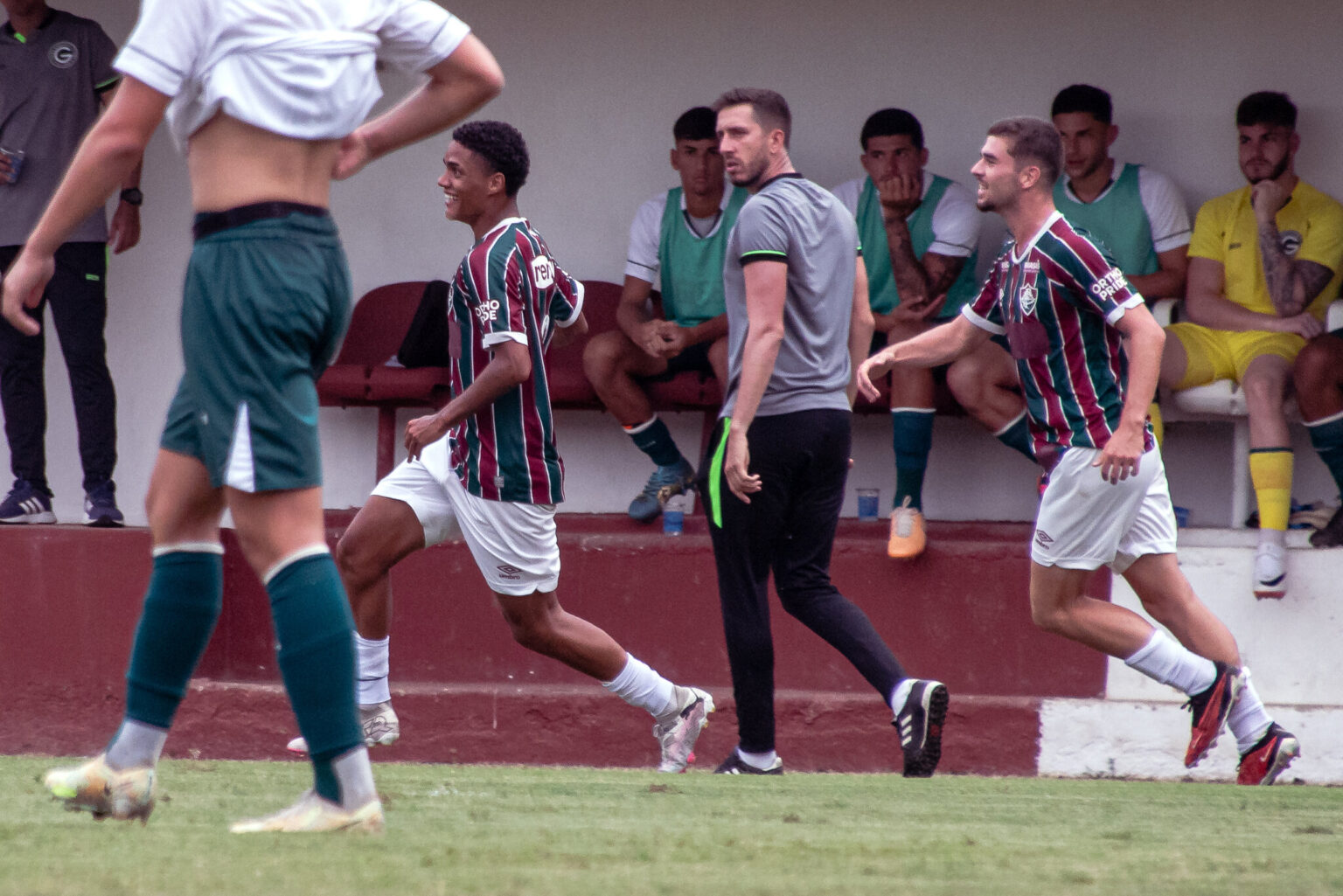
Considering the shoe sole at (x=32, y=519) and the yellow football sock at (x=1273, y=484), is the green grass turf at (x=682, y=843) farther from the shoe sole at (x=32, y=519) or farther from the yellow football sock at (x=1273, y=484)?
the shoe sole at (x=32, y=519)

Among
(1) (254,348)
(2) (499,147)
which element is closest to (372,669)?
(2) (499,147)

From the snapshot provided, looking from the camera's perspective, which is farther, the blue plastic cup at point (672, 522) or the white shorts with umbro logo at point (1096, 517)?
the blue plastic cup at point (672, 522)

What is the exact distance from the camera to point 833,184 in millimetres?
7594

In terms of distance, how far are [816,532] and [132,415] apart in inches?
173

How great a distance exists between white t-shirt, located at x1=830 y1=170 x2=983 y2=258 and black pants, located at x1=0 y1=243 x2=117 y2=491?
10.4 ft

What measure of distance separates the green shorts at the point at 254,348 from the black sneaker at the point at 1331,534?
4.76m

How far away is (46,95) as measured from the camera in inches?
271

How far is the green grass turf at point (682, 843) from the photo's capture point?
2354mm

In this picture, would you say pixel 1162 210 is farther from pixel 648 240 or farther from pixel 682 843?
pixel 682 843

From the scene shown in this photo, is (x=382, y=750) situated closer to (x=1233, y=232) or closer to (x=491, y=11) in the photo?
(x=491, y=11)

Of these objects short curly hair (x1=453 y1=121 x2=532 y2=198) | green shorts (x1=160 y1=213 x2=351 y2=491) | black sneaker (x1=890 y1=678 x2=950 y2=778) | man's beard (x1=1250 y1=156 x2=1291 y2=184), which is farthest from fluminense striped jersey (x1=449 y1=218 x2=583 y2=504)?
man's beard (x1=1250 y1=156 x2=1291 y2=184)

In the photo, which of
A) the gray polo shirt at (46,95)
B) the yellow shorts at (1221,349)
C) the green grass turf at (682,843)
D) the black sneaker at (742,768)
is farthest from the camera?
the gray polo shirt at (46,95)

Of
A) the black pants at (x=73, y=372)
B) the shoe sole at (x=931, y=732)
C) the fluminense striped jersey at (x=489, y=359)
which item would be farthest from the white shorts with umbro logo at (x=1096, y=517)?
the black pants at (x=73, y=372)

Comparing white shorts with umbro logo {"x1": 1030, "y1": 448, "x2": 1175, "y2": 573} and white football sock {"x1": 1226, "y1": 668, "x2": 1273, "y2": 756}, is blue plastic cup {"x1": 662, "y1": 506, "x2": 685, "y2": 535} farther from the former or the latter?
white football sock {"x1": 1226, "y1": 668, "x2": 1273, "y2": 756}
